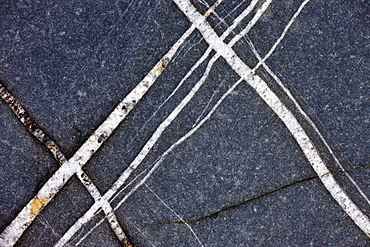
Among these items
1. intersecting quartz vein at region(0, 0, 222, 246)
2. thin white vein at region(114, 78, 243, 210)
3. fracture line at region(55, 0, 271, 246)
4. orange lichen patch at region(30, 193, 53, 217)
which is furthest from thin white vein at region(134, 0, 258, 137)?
orange lichen patch at region(30, 193, 53, 217)

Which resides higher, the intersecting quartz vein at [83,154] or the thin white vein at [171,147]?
the intersecting quartz vein at [83,154]

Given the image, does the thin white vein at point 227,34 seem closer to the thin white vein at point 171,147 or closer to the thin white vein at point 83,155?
the thin white vein at point 83,155

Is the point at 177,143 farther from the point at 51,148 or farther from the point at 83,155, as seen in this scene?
the point at 51,148

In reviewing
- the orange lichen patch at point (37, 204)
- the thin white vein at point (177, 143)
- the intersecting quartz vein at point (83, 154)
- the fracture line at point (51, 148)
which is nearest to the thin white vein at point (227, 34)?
Answer: the intersecting quartz vein at point (83, 154)

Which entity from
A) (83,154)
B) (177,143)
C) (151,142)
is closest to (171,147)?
(177,143)

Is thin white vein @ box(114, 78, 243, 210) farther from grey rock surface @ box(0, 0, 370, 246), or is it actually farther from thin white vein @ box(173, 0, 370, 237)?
thin white vein @ box(173, 0, 370, 237)
